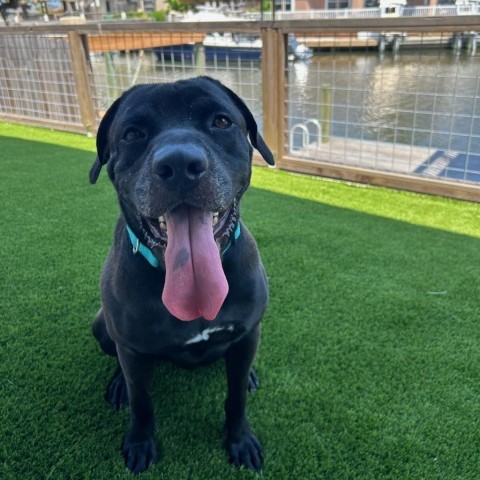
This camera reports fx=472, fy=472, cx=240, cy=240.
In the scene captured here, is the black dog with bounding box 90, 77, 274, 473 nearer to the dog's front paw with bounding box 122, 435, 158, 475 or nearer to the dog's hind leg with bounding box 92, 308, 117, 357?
the dog's front paw with bounding box 122, 435, 158, 475

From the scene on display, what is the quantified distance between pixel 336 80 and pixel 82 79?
127 inches

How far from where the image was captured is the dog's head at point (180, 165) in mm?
1342

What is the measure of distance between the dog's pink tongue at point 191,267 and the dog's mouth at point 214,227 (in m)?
0.03

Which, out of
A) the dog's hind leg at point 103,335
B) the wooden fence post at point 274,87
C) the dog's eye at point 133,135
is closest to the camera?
the dog's eye at point 133,135

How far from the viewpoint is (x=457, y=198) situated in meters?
4.25

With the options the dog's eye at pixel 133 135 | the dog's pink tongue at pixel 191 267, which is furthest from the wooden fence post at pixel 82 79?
the dog's pink tongue at pixel 191 267

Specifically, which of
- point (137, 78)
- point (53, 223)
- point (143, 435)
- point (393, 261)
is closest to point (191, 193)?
point (143, 435)

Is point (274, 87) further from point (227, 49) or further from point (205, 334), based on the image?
point (205, 334)

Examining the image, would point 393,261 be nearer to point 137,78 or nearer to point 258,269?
point 258,269

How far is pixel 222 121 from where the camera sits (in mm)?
1608

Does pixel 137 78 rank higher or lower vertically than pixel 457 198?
higher

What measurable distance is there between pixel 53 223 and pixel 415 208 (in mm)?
3019

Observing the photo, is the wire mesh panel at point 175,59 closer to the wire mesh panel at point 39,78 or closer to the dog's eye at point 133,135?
the wire mesh panel at point 39,78

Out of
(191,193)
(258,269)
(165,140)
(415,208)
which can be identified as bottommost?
(415,208)
